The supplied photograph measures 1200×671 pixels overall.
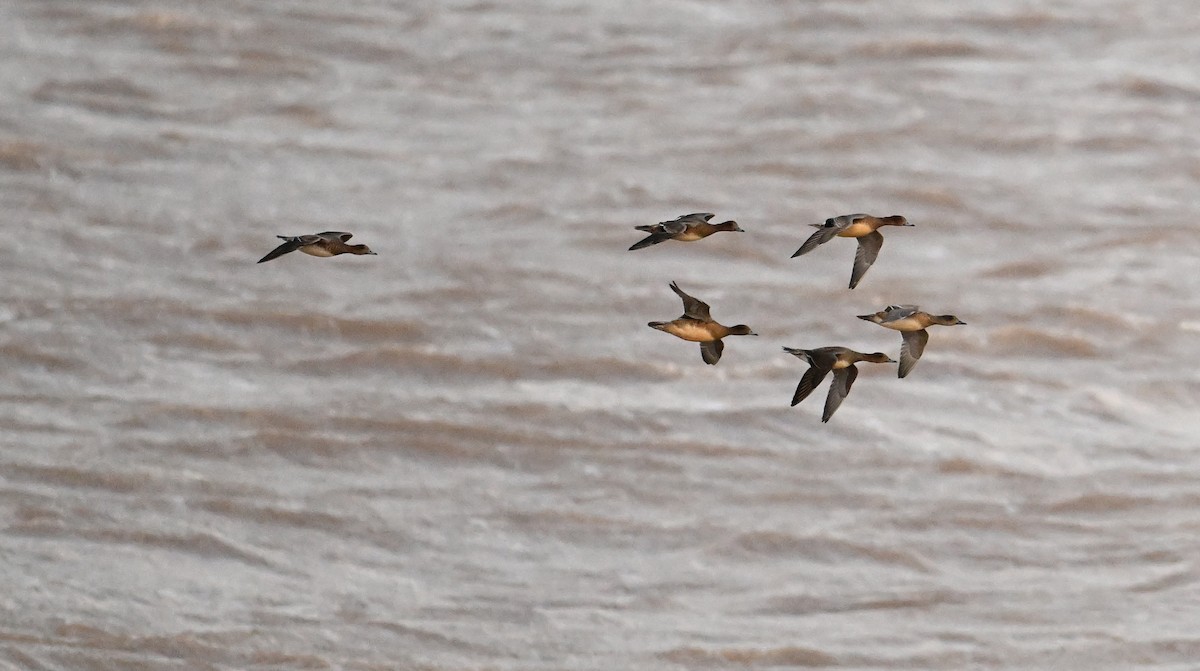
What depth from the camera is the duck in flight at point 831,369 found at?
5.01m

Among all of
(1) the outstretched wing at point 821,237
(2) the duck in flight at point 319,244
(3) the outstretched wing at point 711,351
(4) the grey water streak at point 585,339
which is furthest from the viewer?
(4) the grey water streak at point 585,339

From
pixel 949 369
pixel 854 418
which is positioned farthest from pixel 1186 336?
pixel 854 418

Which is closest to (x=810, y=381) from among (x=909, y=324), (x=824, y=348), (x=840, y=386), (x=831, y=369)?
(x=831, y=369)

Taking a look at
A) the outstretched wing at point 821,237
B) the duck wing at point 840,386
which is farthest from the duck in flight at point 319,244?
the duck wing at point 840,386

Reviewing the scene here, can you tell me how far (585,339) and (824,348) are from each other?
5852mm

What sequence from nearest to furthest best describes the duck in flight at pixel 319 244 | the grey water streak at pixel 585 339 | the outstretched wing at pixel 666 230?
the duck in flight at pixel 319 244
the outstretched wing at pixel 666 230
the grey water streak at pixel 585 339

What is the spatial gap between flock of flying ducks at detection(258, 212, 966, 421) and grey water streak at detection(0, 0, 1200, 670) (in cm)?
332

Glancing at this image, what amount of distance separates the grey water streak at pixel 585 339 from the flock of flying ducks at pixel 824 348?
3.32 metres

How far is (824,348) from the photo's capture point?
5309mm

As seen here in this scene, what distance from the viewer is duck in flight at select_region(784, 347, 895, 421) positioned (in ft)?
16.4

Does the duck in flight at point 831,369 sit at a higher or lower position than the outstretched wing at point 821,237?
lower

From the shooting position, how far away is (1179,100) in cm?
1408

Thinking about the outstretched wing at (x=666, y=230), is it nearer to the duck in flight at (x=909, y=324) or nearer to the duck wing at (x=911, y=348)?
the duck in flight at (x=909, y=324)

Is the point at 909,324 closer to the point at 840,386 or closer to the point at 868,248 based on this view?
the point at 868,248
